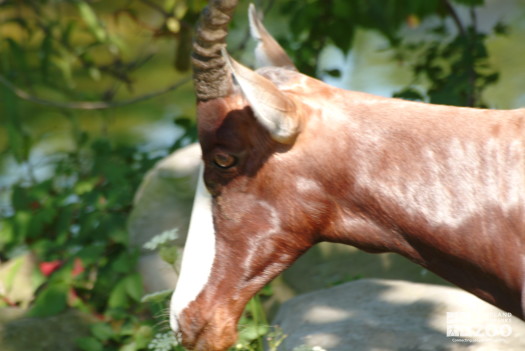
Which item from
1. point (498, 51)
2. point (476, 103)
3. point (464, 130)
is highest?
point (464, 130)

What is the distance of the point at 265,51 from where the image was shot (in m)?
3.07

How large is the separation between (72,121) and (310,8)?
201 cm

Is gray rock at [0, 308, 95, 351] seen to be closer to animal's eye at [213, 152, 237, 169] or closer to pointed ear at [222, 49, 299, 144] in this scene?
animal's eye at [213, 152, 237, 169]

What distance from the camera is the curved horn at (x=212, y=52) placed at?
2.51 metres

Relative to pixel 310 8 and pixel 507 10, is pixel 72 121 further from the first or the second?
pixel 507 10

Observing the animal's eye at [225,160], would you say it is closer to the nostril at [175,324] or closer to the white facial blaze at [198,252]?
the white facial blaze at [198,252]

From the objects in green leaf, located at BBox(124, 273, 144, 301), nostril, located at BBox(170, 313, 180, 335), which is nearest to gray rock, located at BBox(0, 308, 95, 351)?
green leaf, located at BBox(124, 273, 144, 301)

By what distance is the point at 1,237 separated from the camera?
17.4 ft

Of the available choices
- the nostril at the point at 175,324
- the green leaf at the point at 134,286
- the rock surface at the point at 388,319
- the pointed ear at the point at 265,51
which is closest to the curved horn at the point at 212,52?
the pointed ear at the point at 265,51

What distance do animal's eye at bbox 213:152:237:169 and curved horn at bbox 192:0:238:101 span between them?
7.2 inches

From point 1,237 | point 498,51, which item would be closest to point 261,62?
point 1,237

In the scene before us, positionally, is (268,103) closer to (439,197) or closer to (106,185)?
(439,197)

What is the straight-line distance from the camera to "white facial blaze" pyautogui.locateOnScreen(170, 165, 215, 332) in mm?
2881

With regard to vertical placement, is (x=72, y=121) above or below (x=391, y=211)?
below
